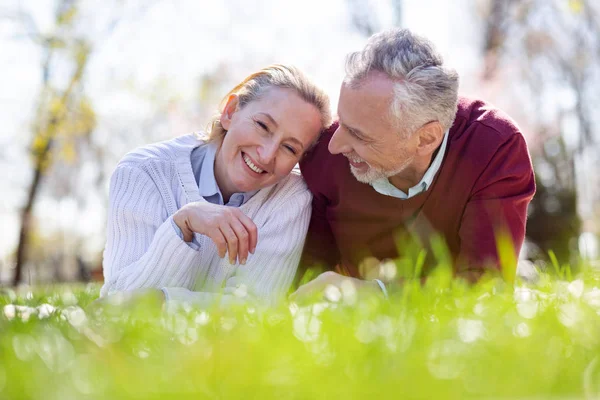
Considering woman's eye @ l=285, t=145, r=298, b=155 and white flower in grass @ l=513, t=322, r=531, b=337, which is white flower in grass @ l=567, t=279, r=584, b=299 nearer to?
white flower in grass @ l=513, t=322, r=531, b=337

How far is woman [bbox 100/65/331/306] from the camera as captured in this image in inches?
129

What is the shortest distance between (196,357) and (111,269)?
7.36ft

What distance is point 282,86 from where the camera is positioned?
12.2 feet

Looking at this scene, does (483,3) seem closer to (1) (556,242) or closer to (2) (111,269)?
(1) (556,242)

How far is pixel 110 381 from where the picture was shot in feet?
3.76

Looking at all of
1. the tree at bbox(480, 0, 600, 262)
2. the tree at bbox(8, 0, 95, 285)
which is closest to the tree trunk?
the tree at bbox(8, 0, 95, 285)

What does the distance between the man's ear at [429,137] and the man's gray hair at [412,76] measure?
27 millimetres

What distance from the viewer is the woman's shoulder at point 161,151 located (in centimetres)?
367

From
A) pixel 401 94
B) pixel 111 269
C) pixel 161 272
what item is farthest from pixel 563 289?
pixel 111 269

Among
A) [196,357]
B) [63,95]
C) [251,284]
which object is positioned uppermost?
[196,357]

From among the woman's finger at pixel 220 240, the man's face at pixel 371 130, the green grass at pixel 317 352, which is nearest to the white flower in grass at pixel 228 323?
the green grass at pixel 317 352

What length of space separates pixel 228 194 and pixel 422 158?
43.6 inches

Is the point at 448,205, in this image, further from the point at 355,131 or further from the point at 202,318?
the point at 202,318

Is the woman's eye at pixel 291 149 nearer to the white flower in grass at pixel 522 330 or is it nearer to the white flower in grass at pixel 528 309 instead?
the white flower in grass at pixel 528 309
